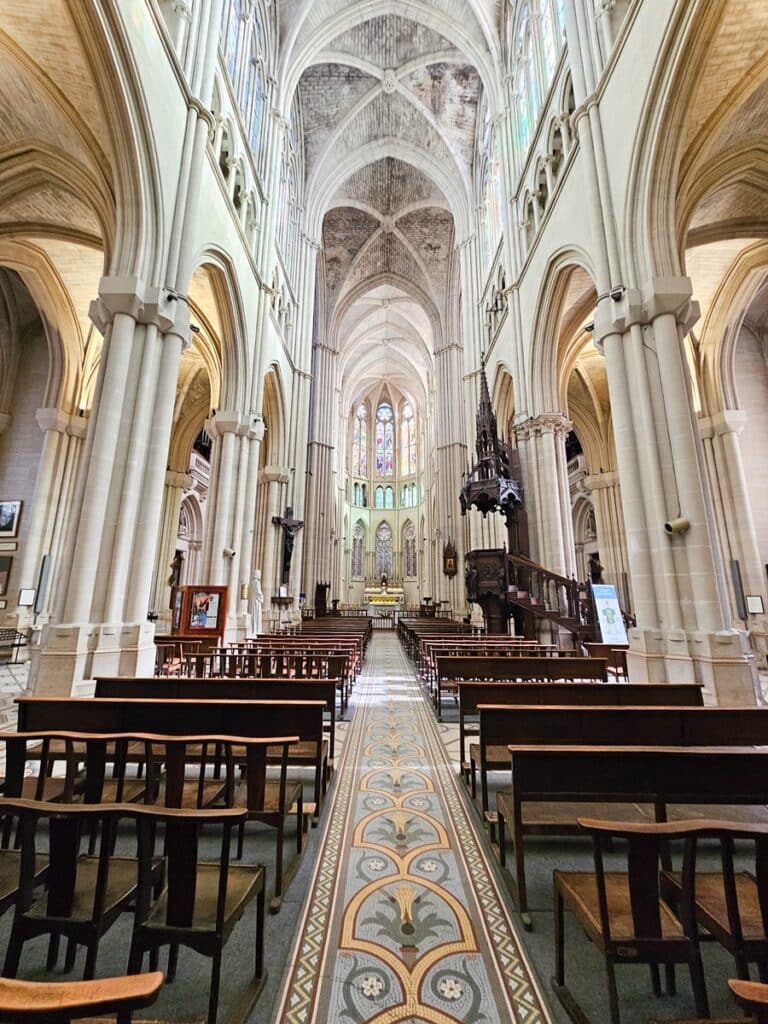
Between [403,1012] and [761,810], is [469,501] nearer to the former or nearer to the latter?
[761,810]

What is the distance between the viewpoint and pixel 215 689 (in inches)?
152

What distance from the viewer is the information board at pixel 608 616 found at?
26.0 feet

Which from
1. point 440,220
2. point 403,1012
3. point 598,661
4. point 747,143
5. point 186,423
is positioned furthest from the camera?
point 440,220

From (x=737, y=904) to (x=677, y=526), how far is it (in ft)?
17.5

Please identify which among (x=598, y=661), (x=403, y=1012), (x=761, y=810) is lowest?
(x=403, y=1012)

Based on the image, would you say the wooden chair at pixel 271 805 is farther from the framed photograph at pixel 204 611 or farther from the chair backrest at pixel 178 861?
the framed photograph at pixel 204 611

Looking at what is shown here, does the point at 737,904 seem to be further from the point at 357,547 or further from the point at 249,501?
the point at 357,547

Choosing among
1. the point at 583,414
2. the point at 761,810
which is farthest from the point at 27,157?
the point at 583,414

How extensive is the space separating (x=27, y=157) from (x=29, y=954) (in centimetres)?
1116

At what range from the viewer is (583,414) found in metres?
17.4

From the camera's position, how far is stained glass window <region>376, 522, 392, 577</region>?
3903 centimetres

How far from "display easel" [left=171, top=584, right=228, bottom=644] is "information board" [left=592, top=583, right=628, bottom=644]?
6.98 m

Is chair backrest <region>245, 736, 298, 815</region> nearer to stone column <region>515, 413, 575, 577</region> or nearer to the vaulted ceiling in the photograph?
stone column <region>515, 413, 575, 577</region>

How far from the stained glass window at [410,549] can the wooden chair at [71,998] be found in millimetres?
37630
